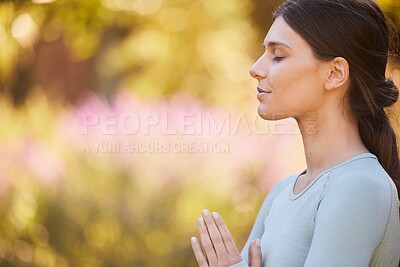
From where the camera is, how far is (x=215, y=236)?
176 cm

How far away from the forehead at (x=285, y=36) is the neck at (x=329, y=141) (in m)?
0.18

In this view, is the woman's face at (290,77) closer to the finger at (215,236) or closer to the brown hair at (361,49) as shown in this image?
the brown hair at (361,49)

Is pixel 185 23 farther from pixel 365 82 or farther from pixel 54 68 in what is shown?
pixel 365 82

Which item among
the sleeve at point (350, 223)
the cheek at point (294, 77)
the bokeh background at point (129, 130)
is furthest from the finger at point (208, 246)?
the bokeh background at point (129, 130)

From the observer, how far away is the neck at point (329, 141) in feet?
5.79

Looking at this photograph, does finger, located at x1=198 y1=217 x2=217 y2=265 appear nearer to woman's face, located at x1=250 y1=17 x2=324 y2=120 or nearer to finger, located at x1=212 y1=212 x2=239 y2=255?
finger, located at x1=212 y1=212 x2=239 y2=255

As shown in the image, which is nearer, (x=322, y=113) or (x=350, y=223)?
(x=350, y=223)

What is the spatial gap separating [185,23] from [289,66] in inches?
92.7

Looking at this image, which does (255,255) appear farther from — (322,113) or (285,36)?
(285,36)

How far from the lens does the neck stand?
1.77 m

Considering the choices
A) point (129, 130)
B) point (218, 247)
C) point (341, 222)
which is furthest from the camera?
point (129, 130)

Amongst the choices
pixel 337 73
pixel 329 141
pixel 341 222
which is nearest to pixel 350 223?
pixel 341 222

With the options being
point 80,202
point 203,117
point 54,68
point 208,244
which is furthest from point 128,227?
point 208,244

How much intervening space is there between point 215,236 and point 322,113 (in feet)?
1.31
